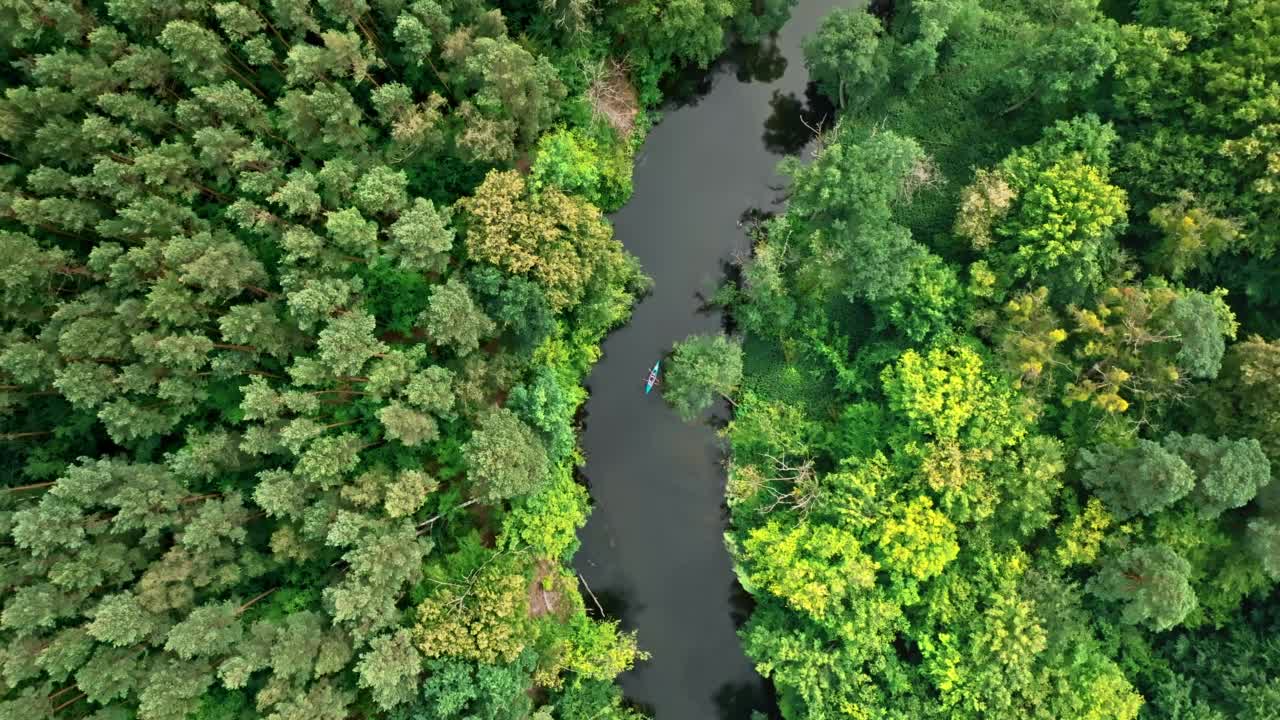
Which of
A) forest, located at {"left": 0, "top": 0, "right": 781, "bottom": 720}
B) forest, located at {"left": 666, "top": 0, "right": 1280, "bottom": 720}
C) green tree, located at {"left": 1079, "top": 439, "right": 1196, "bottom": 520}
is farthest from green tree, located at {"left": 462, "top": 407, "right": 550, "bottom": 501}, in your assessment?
green tree, located at {"left": 1079, "top": 439, "right": 1196, "bottom": 520}

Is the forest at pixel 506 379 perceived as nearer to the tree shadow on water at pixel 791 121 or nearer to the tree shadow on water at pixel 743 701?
the tree shadow on water at pixel 743 701

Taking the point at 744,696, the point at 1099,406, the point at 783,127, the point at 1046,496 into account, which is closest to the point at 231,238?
the point at 783,127

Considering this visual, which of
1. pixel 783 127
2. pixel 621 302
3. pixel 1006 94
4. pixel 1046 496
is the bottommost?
pixel 621 302

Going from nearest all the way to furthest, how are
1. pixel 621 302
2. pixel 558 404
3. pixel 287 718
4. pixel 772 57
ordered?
1. pixel 287 718
2. pixel 558 404
3. pixel 621 302
4. pixel 772 57

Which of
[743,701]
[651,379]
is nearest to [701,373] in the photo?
[651,379]

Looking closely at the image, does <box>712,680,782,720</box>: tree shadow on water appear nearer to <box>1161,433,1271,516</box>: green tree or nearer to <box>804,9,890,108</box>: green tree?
<box>1161,433,1271,516</box>: green tree

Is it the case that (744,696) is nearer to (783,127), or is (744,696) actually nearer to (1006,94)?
(783,127)
